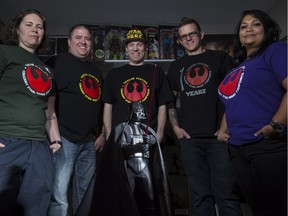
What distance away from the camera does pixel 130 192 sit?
1.50 meters

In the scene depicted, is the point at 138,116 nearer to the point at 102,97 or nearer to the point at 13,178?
the point at 102,97

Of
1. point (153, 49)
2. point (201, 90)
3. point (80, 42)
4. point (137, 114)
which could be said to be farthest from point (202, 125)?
point (153, 49)

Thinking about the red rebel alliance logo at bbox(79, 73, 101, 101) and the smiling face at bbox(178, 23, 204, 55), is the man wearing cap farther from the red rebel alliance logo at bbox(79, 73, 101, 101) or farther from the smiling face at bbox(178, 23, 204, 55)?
the smiling face at bbox(178, 23, 204, 55)

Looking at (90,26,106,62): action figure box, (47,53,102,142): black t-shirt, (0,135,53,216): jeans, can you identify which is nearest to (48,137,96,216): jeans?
(47,53,102,142): black t-shirt

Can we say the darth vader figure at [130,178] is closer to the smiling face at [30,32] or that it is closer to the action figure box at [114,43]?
the smiling face at [30,32]

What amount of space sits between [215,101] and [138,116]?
1.55ft

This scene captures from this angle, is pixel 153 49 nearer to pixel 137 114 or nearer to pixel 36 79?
pixel 137 114

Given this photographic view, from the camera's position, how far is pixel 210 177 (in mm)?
1777

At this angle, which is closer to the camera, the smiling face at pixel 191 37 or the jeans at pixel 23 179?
the jeans at pixel 23 179

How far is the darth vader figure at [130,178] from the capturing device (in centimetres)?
155

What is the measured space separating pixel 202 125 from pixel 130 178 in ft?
1.72

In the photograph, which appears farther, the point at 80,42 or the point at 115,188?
the point at 80,42

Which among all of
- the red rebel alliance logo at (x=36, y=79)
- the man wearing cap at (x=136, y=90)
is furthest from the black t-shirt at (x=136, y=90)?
the red rebel alliance logo at (x=36, y=79)

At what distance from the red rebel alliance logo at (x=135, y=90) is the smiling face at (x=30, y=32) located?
579 millimetres
